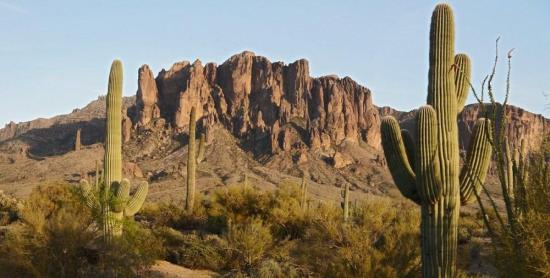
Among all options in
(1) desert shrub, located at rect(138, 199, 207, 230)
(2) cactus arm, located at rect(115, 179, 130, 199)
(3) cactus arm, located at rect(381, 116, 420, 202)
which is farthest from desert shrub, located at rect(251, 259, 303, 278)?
(1) desert shrub, located at rect(138, 199, 207, 230)

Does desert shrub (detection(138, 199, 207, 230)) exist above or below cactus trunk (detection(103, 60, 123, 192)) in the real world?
below

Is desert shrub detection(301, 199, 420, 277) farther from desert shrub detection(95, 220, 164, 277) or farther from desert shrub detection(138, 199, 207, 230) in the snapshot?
desert shrub detection(138, 199, 207, 230)

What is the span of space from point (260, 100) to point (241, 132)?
10.4 m

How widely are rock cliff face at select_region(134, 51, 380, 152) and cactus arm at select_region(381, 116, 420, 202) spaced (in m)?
75.4

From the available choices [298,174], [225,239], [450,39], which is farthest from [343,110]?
[450,39]

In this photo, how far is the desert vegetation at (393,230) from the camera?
4887 mm

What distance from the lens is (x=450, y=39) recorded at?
7.80 metres

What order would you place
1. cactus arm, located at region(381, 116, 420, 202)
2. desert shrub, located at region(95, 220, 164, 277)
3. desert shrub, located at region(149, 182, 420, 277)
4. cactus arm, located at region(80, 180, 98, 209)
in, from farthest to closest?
cactus arm, located at region(80, 180, 98, 209), desert shrub, located at region(149, 182, 420, 277), desert shrub, located at region(95, 220, 164, 277), cactus arm, located at region(381, 116, 420, 202)

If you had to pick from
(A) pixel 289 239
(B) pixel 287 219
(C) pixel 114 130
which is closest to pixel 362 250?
(C) pixel 114 130

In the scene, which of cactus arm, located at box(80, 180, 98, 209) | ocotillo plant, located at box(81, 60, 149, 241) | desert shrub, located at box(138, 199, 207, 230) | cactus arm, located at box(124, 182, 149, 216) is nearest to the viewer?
ocotillo plant, located at box(81, 60, 149, 241)

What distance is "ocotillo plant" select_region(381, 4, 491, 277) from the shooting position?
7363 millimetres

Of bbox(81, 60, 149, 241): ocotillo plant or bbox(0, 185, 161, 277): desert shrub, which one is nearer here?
bbox(0, 185, 161, 277): desert shrub

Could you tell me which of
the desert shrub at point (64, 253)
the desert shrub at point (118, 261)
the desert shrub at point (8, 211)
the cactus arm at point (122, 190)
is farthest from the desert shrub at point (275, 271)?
the desert shrub at point (8, 211)

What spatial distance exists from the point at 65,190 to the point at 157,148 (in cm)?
5948
